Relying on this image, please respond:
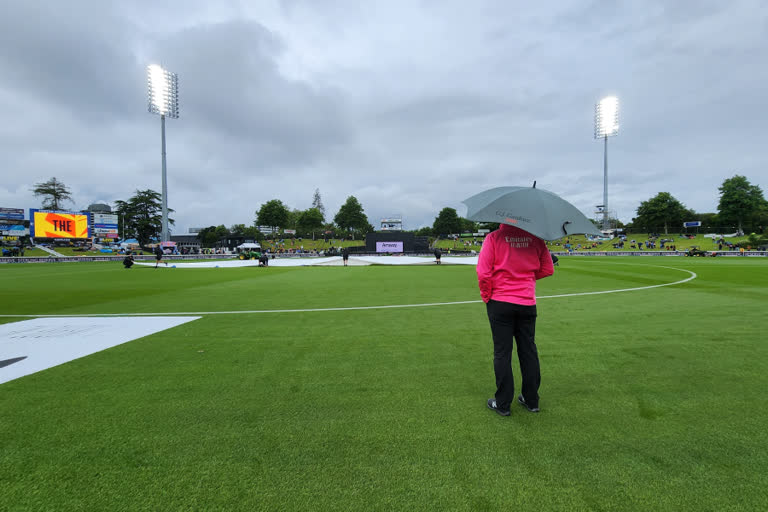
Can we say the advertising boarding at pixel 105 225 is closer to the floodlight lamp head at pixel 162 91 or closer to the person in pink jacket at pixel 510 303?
the floodlight lamp head at pixel 162 91

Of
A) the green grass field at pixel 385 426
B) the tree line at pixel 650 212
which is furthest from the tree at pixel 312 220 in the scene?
the green grass field at pixel 385 426

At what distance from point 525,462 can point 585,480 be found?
14.7 inches

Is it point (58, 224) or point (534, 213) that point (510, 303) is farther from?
point (58, 224)

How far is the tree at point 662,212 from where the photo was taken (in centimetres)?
7769

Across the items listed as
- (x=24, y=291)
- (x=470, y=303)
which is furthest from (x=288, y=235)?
(x=470, y=303)

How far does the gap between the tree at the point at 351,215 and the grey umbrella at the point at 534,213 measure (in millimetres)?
109296

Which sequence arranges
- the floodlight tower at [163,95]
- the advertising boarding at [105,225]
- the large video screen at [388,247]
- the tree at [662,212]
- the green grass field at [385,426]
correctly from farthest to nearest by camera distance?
1. the tree at [662,212]
2. the large video screen at [388,247]
3. the advertising boarding at [105,225]
4. the floodlight tower at [163,95]
5. the green grass field at [385,426]

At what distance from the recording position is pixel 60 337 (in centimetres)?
576

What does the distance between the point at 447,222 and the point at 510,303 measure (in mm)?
117615

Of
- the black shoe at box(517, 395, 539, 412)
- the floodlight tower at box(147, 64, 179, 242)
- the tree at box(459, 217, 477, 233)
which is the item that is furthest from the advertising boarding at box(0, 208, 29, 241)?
the tree at box(459, 217, 477, 233)

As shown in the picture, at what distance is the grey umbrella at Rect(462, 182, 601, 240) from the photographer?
9.30ft

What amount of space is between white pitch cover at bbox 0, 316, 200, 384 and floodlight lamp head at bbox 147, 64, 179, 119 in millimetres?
53229

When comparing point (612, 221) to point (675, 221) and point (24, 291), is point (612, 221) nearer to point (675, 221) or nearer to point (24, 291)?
point (675, 221)

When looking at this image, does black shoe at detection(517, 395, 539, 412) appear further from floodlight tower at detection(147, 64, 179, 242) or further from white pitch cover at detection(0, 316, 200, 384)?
floodlight tower at detection(147, 64, 179, 242)
